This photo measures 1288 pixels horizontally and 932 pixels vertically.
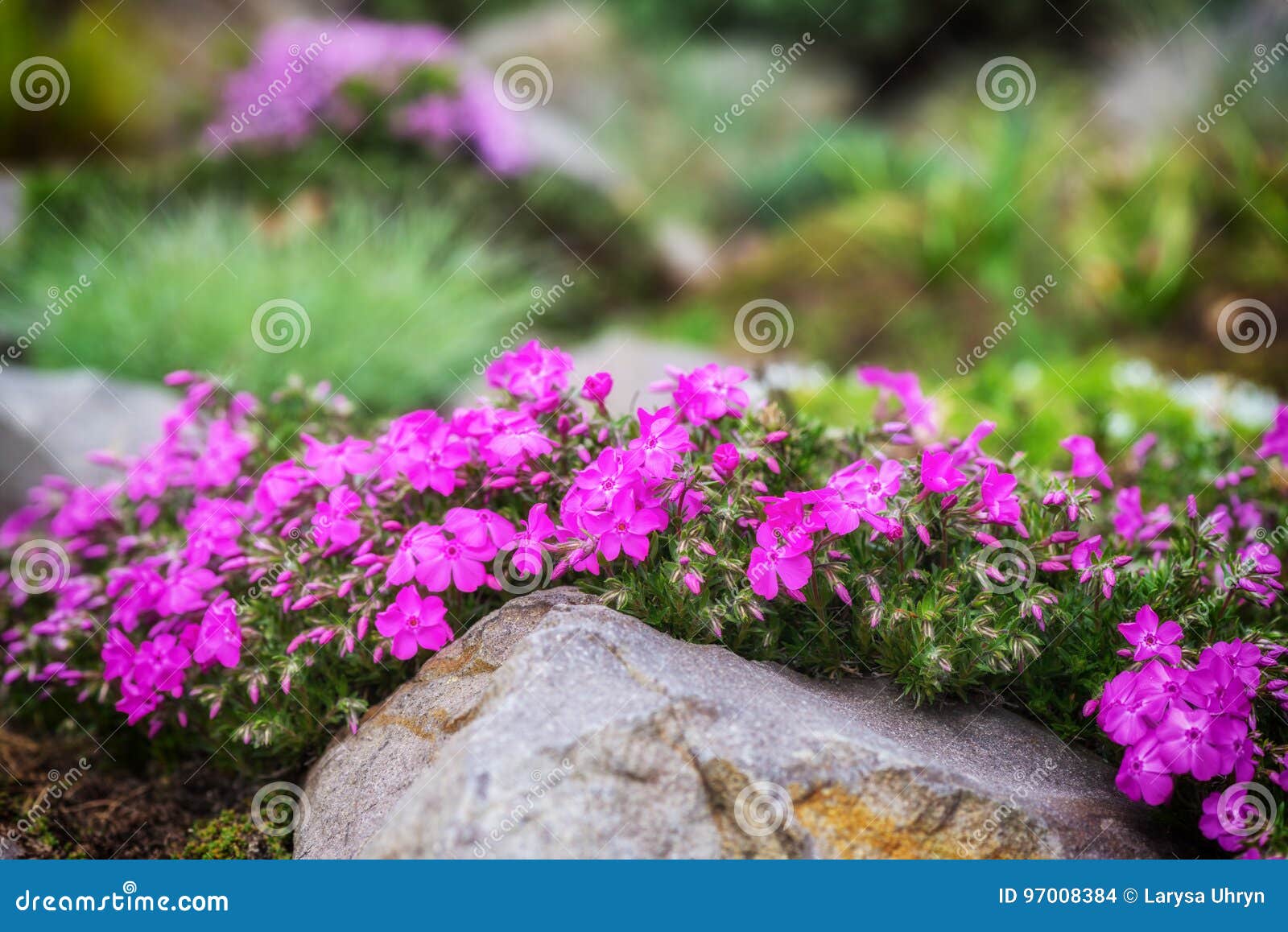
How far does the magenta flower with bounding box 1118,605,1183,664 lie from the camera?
1.99m

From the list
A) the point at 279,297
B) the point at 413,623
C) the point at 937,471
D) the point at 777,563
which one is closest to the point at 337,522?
the point at 413,623

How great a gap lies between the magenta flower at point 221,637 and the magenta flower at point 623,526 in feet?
2.95

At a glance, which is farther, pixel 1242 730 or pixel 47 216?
pixel 47 216

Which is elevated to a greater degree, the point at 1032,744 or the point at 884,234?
the point at 884,234

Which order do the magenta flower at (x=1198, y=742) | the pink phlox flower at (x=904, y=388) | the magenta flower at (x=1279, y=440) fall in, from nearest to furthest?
the magenta flower at (x=1198, y=742)
the pink phlox flower at (x=904, y=388)
the magenta flower at (x=1279, y=440)

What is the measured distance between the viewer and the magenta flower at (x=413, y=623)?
85.4 inches

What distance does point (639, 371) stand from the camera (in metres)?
4.86

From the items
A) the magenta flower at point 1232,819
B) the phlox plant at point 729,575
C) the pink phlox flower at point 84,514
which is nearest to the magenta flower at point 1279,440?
the phlox plant at point 729,575

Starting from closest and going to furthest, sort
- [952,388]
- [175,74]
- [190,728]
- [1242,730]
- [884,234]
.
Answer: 1. [1242,730]
2. [190,728]
3. [952,388]
4. [884,234]
5. [175,74]

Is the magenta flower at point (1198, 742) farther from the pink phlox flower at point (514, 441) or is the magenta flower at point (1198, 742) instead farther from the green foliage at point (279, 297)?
the green foliage at point (279, 297)

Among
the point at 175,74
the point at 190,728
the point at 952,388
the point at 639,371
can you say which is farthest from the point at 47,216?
the point at 952,388

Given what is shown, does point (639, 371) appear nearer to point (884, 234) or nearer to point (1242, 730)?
point (884, 234)

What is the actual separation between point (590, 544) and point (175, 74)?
965cm

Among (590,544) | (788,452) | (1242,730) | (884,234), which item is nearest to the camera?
(1242,730)
